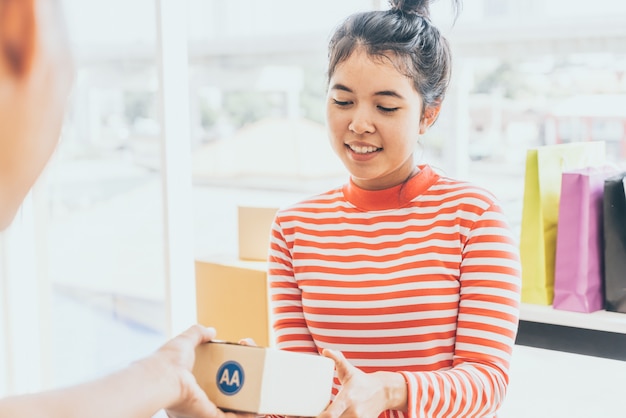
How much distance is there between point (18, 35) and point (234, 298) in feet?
5.39

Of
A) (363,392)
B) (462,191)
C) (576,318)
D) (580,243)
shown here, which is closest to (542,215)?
(580,243)

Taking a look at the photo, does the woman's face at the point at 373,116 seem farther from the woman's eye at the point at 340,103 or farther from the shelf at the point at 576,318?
the shelf at the point at 576,318

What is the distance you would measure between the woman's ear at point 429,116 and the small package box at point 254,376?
0.50 m

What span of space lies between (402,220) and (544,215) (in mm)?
377

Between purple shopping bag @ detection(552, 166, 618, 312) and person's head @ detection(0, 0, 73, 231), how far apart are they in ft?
4.32

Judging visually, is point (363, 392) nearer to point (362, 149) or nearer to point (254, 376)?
point (254, 376)

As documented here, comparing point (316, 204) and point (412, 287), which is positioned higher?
point (316, 204)

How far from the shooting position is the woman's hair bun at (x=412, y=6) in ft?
4.38

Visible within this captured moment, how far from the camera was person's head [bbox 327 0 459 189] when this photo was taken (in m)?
1.28

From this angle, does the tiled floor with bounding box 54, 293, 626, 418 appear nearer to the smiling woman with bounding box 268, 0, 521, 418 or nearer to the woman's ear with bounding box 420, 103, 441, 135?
the smiling woman with bounding box 268, 0, 521, 418

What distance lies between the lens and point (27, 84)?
0.28 m

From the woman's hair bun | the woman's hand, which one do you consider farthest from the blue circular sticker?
the woman's hair bun

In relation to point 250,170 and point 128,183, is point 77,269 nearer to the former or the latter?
point 128,183

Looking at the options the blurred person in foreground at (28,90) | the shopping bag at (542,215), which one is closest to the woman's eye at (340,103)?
the shopping bag at (542,215)
